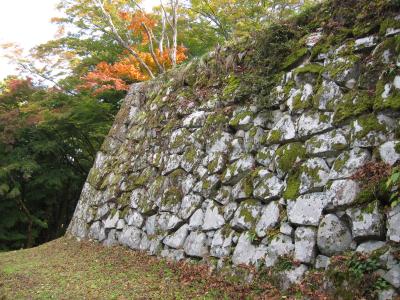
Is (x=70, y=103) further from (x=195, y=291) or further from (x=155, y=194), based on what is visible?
(x=195, y=291)

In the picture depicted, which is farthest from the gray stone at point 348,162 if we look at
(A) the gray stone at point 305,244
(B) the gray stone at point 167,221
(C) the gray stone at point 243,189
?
(B) the gray stone at point 167,221

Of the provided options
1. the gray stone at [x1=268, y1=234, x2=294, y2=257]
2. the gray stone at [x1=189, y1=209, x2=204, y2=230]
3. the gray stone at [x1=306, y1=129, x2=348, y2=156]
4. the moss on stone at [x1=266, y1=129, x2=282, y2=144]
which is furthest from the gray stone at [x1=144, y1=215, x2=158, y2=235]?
the gray stone at [x1=306, y1=129, x2=348, y2=156]

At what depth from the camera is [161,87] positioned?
9.89 meters

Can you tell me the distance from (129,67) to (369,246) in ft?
30.9

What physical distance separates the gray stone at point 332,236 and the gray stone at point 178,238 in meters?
2.74

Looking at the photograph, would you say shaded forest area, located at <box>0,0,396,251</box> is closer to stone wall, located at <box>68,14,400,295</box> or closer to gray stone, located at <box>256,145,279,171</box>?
stone wall, located at <box>68,14,400,295</box>

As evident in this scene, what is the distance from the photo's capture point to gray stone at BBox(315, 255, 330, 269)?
163 inches

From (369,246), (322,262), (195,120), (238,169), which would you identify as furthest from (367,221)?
(195,120)

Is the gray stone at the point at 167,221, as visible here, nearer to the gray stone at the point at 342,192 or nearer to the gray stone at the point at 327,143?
the gray stone at the point at 327,143

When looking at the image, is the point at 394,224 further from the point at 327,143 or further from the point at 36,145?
the point at 36,145

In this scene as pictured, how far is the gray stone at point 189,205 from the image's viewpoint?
6516 millimetres

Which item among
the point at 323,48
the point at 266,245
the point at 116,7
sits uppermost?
the point at 116,7

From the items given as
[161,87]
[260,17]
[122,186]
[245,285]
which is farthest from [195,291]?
[260,17]

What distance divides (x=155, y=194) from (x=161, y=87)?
3293 millimetres
